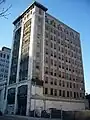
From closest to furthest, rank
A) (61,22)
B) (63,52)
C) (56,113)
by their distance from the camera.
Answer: (56,113)
(63,52)
(61,22)

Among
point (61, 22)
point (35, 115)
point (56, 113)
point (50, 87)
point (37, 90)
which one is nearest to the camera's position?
point (56, 113)

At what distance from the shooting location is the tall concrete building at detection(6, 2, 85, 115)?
4591 centimetres

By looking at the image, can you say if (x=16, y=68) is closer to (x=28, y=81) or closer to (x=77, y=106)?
(x=28, y=81)

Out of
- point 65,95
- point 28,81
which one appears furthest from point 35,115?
point 65,95

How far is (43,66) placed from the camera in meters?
49.2

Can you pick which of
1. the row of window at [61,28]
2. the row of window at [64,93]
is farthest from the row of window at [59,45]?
the row of window at [64,93]

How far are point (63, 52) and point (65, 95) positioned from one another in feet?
52.9

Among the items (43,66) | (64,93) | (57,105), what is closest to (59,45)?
(43,66)

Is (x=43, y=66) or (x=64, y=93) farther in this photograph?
(x=64, y=93)

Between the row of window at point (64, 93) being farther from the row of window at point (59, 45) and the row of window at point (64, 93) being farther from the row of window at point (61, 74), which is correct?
the row of window at point (59, 45)

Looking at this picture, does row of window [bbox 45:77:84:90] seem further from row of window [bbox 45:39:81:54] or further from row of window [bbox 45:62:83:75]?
row of window [bbox 45:39:81:54]

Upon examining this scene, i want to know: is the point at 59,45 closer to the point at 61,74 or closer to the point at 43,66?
the point at 61,74

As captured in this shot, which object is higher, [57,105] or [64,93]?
[64,93]

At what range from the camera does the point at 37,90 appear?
147 ft
